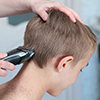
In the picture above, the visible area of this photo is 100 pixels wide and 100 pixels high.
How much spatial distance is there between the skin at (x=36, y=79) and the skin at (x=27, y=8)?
0.13 metres

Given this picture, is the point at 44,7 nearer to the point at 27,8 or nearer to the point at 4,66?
the point at 27,8

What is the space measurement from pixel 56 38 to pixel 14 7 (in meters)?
0.33

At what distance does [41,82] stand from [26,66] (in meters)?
0.10

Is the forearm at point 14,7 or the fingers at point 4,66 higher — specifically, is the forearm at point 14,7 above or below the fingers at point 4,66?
above

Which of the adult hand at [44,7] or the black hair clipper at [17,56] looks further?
the adult hand at [44,7]

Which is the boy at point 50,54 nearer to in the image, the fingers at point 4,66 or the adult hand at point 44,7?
the adult hand at point 44,7

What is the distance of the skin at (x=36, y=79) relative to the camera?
75 centimetres

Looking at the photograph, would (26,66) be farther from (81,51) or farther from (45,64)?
(81,51)

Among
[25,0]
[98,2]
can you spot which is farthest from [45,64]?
[98,2]

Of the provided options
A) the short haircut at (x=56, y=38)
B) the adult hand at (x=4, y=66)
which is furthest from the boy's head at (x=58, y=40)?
the adult hand at (x=4, y=66)

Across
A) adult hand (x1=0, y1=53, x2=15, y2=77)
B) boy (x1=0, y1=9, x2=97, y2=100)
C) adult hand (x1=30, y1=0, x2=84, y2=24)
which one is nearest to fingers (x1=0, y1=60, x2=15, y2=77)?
adult hand (x1=0, y1=53, x2=15, y2=77)

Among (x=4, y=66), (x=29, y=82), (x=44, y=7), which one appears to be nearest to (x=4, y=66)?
(x=4, y=66)

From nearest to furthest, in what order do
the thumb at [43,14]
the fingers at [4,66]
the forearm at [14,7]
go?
the fingers at [4,66]
the thumb at [43,14]
the forearm at [14,7]

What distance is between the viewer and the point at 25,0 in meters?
0.86
